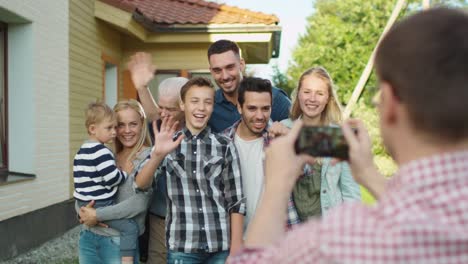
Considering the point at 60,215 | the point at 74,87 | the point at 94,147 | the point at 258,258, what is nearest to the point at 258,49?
the point at 74,87

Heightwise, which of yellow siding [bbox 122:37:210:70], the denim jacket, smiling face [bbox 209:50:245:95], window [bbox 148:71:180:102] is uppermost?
yellow siding [bbox 122:37:210:70]

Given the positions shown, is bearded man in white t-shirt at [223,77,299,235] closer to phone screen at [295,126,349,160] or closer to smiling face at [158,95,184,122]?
smiling face at [158,95,184,122]

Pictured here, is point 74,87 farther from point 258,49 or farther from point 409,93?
point 409,93

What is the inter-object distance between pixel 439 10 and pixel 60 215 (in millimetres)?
8807

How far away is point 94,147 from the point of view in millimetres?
3967

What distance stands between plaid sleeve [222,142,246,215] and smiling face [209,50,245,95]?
2.87 feet

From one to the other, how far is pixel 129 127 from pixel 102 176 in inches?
15.0

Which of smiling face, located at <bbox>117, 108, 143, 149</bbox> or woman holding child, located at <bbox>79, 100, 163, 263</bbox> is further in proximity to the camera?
smiling face, located at <bbox>117, 108, 143, 149</bbox>

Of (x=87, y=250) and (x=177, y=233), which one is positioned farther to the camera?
(x=87, y=250)

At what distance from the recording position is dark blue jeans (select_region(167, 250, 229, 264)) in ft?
11.6

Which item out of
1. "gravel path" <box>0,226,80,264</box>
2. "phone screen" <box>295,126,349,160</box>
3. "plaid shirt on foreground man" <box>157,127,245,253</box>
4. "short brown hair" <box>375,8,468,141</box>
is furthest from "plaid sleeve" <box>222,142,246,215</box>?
"gravel path" <box>0,226,80,264</box>

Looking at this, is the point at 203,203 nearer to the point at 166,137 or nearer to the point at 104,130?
the point at 166,137

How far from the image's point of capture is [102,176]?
3902 mm

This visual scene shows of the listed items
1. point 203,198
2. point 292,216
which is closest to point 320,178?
point 292,216
